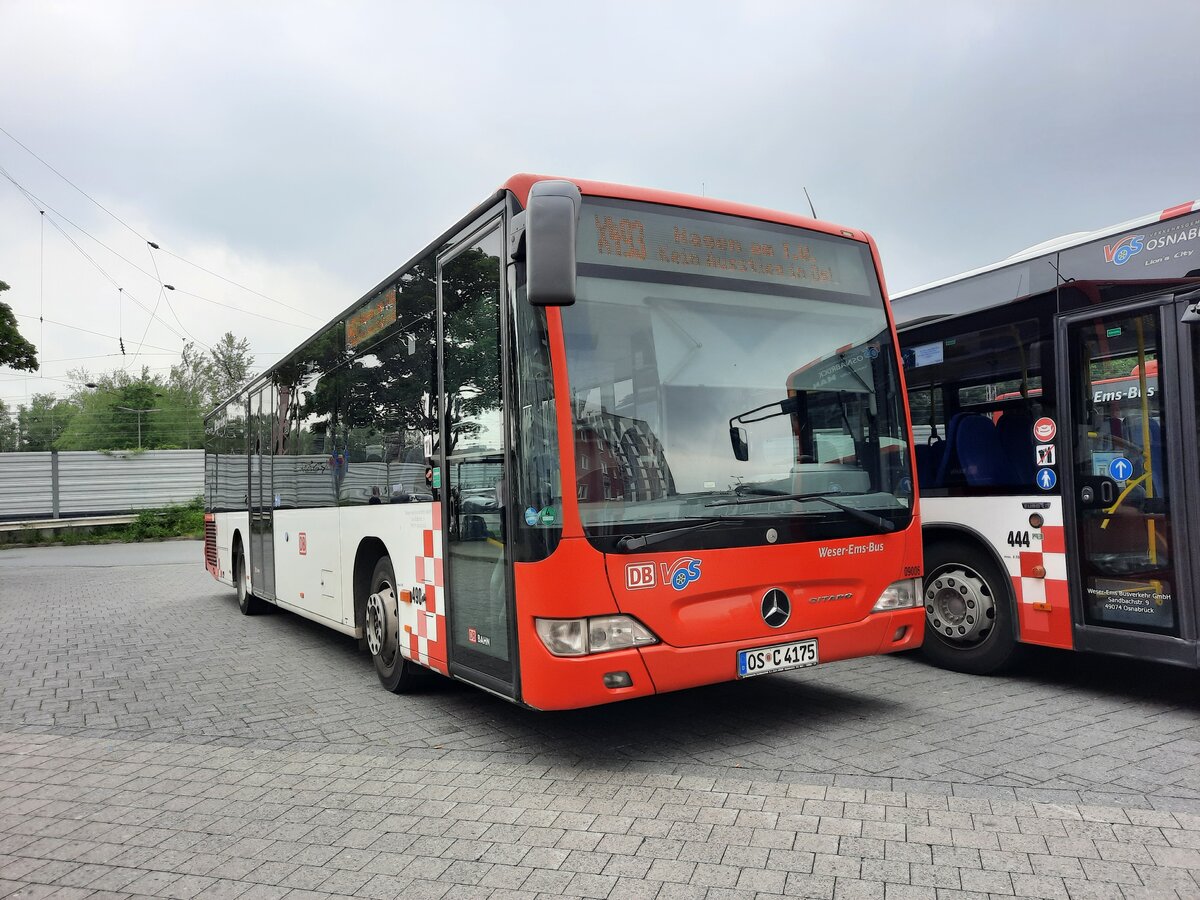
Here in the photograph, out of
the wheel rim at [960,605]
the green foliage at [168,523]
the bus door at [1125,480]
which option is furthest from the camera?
the green foliage at [168,523]

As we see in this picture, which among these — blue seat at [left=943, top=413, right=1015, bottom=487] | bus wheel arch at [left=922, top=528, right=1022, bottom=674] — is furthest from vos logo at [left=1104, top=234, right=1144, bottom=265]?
bus wheel arch at [left=922, top=528, right=1022, bottom=674]

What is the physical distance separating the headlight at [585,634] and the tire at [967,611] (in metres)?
3.22

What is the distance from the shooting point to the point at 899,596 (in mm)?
5395

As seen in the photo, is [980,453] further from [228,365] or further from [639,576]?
[228,365]

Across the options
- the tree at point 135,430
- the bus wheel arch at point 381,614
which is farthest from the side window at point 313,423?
the tree at point 135,430

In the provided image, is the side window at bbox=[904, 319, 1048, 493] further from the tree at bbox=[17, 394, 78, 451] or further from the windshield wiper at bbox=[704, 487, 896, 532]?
the tree at bbox=[17, 394, 78, 451]

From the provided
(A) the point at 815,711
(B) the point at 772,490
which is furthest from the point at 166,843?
(A) the point at 815,711

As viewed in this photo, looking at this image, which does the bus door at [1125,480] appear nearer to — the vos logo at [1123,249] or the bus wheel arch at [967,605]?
the vos logo at [1123,249]

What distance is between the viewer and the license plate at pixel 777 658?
15.6 ft

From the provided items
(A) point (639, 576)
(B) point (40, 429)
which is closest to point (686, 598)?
(A) point (639, 576)

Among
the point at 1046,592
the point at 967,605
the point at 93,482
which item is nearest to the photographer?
the point at 1046,592

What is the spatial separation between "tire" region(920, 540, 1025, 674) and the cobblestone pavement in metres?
0.19

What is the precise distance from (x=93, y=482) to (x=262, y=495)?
2265 cm

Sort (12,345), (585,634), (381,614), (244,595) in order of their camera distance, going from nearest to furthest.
Result: (585,634) < (381,614) < (244,595) < (12,345)
